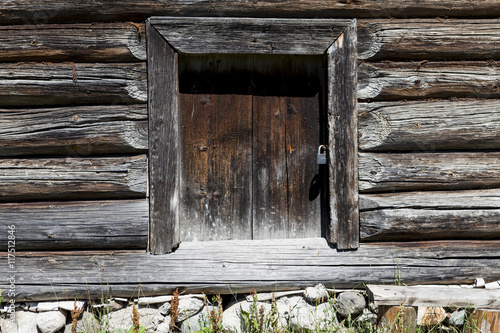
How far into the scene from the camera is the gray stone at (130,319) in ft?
8.56

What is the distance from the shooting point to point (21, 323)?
2.64m

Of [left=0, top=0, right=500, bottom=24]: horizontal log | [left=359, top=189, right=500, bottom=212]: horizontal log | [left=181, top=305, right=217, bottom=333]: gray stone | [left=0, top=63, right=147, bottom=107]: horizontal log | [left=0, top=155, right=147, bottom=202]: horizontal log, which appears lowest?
[left=181, top=305, right=217, bottom=333]: gray stone

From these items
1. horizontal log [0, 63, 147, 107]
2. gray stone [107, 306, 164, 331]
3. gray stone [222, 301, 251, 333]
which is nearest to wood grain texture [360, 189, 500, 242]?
gray stone [222, 301, 251, 333]

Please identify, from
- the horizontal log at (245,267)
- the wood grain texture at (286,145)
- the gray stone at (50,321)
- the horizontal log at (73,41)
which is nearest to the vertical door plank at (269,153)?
the wood grain texture at (286,145)

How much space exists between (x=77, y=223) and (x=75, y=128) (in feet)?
2.09

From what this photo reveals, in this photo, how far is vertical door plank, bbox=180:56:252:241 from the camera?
276 cm

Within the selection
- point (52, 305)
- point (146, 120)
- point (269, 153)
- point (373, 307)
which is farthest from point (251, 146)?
point (52, 305)

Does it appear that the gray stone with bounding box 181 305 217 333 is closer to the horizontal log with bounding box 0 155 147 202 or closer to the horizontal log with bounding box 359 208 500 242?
the horizontal log with bounding box 0 155 147 202

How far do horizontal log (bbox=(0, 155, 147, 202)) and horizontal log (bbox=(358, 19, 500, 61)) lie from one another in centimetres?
174

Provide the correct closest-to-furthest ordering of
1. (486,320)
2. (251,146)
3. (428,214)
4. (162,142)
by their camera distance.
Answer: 1. (486,320)
2. (162,142)
3. (428,214)
4. (251,146)

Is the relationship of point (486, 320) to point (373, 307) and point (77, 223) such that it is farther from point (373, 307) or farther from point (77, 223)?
point (77, 223)

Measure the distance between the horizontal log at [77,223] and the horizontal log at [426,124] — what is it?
1.63 m

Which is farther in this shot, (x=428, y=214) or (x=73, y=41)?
(x=428, y=214)

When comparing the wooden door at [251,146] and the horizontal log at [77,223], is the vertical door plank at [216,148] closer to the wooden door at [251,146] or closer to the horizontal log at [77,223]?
the wooden door at [251,146]
